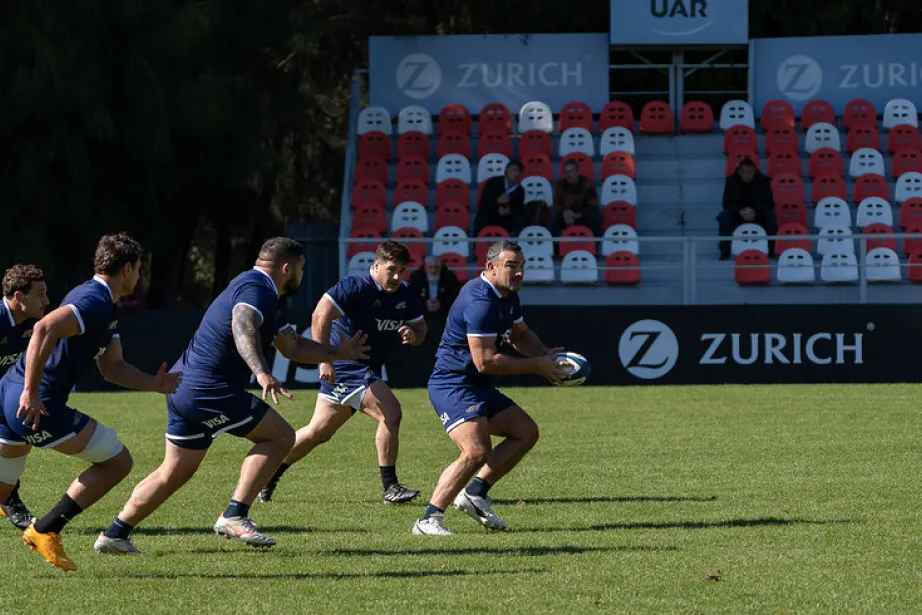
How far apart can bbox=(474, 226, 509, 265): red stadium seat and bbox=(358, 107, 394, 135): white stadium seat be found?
14.2 ft

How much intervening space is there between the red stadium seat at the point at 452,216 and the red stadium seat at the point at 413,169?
1.13 metres

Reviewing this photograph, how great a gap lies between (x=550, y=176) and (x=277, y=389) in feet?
59.7

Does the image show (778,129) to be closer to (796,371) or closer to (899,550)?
(796,371)

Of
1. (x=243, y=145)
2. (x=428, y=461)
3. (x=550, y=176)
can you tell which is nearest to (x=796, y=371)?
(x=550, y=176)

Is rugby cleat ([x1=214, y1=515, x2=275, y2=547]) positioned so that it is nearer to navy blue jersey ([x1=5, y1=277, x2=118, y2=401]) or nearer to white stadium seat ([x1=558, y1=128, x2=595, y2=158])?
navy blue jersey ([x1=5, y1=277, x2=118, y2=401])

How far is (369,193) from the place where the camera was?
86.5 ft

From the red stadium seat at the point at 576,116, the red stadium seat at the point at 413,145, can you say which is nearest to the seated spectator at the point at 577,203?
the red stadium seat at the point at 576,116

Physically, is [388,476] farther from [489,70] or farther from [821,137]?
[489,70]

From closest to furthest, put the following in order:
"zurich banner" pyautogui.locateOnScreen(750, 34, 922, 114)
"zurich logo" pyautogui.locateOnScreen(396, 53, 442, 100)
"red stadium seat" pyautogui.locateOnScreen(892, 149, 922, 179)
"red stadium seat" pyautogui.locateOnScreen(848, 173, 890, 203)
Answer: "red stadium seat" pyautogui.locateOnScreen(848, 173, 890, 203), "red stadium seat" pyautogui.locateOnScreen(892, 149, 922, 179), "zurich banner" pyautogui.locateOnScreen(750, 34, 922, 114), "zurich logo" pyautogui.locateOnScreen(396, 53, 442, 100)

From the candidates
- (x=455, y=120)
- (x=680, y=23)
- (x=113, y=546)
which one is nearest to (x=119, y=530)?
(x=113, y=546)

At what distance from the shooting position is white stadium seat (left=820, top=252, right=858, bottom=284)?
2342 cm

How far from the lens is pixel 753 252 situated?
77.2 feet

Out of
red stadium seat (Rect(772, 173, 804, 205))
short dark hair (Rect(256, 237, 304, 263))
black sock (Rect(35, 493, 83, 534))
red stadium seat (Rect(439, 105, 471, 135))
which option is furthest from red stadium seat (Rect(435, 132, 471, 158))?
black sock (Rect(35, 493, 83, 534))

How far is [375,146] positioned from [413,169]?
3.14ft
